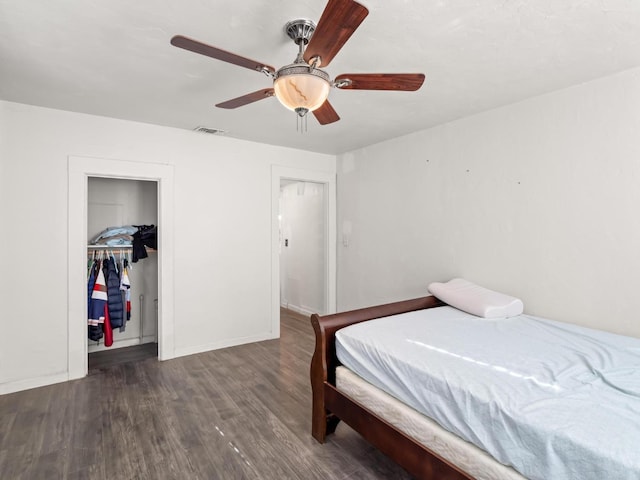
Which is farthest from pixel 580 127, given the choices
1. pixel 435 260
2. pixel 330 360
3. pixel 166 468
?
pixel 166 468

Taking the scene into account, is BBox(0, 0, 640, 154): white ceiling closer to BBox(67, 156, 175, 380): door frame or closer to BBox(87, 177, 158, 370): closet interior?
BBox(67, 156, 175, 380): door frame

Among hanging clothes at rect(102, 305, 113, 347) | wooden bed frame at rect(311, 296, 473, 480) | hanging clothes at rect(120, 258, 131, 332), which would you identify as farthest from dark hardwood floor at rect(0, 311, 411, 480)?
hanging clothes at rect(120, 258, 131, 332)

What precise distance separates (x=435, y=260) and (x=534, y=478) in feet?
7.98

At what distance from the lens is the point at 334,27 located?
4.45 feet

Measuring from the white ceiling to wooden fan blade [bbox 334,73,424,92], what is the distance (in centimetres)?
29

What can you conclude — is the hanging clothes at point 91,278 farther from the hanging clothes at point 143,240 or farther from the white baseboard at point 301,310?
the white baseboard at point 301,310

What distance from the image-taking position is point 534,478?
4.01ft

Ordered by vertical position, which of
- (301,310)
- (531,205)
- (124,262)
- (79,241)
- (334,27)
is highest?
(334,27)

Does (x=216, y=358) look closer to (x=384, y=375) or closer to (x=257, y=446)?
(x=257, y=446)

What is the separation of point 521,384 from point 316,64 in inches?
65.2

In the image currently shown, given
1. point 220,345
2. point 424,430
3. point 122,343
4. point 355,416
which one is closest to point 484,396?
point 424,430

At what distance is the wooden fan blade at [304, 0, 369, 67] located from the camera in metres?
1.25

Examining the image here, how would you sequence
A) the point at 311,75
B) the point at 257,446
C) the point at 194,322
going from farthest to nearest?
the point at 194,322 → the point at 257,446 → the point at 311,75

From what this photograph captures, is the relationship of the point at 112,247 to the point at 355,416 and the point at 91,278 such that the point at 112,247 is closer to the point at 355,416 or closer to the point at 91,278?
the point at 91,278
